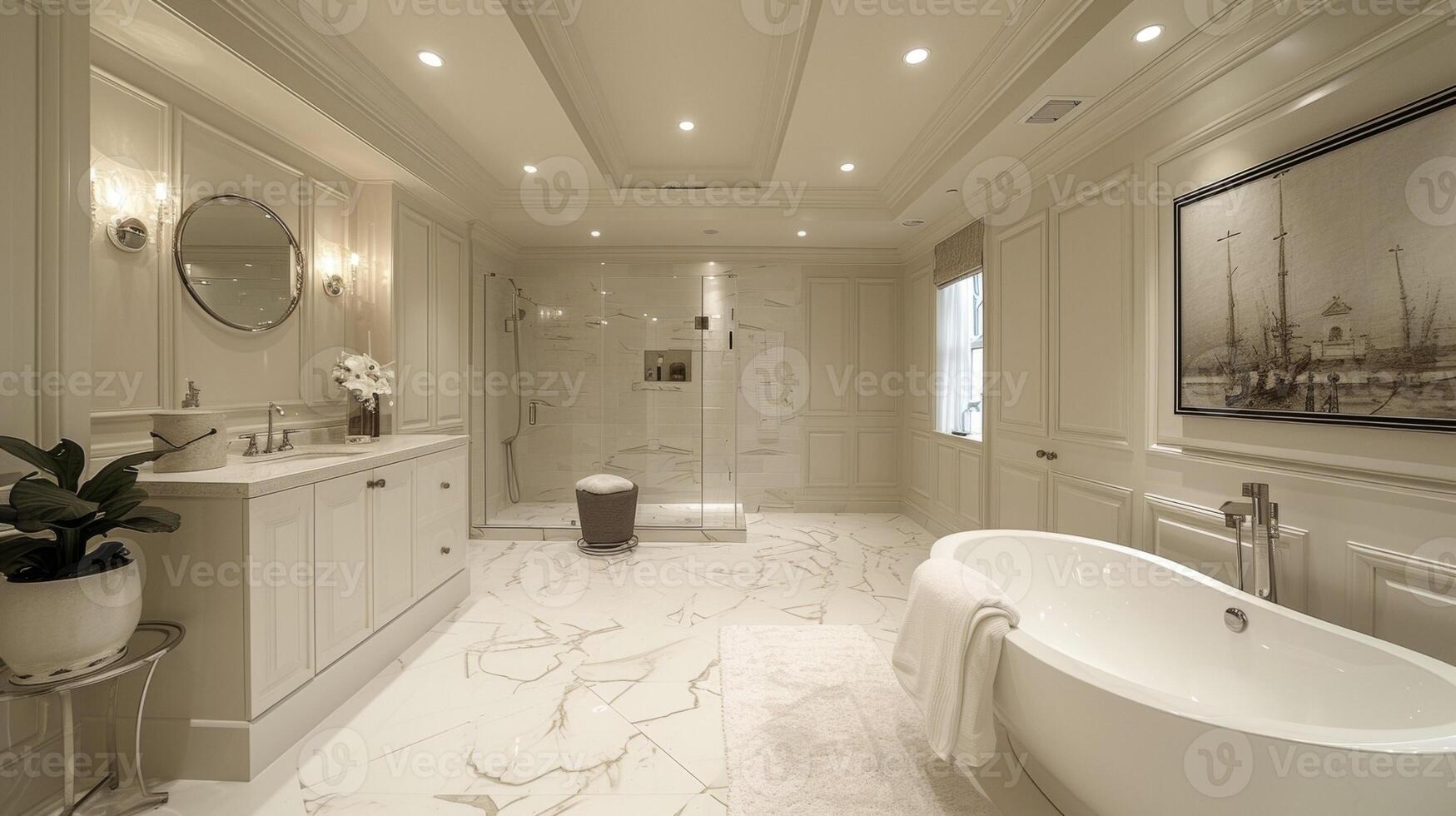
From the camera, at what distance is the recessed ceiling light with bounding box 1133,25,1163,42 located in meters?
1.90

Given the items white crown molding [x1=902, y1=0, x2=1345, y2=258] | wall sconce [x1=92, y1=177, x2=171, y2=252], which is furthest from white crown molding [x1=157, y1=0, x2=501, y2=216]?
white crown molding [x1=902, y1=0, x2=1345, y2=258]

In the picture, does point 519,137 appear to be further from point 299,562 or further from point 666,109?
point 299,562

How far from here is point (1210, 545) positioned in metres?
1.96

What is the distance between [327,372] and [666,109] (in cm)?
231

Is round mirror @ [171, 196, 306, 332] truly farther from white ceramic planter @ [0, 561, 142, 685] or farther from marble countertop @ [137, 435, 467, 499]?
white ceramic planter @ [0, 561, 142, 685]

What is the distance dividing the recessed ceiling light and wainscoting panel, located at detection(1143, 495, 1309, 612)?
5.65ft

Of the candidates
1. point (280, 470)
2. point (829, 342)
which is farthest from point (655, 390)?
point (280, 470)

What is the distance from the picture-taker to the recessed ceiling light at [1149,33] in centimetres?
190

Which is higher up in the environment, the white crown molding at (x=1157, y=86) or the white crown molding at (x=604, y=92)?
the white crown molding at (x=604, y=92)

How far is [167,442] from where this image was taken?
1700 mm

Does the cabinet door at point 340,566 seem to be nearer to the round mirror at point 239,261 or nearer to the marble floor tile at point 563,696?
the marble floor tile at point 563,696

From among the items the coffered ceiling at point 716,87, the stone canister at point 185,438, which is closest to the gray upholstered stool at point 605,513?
the coffered ceiling at point 716,87

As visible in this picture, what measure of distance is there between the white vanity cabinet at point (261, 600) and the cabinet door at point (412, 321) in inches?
46.6

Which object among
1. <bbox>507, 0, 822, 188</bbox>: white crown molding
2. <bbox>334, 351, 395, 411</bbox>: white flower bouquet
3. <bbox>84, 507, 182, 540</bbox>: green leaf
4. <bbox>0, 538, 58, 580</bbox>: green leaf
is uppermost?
<bbox>507, 0, 822, 188</bbox>: white crown molding
